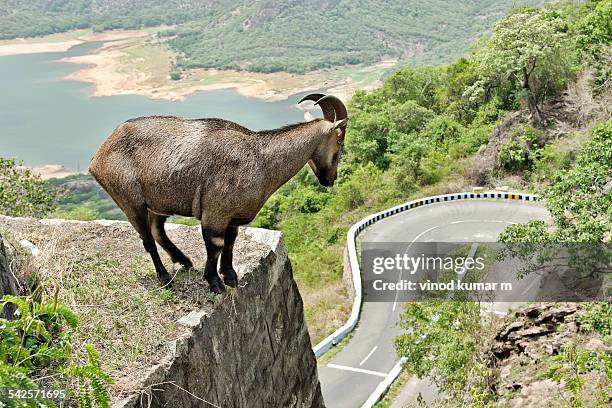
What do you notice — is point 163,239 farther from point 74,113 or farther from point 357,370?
point 74,113

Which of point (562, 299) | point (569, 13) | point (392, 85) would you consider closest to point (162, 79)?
point (392, 85)

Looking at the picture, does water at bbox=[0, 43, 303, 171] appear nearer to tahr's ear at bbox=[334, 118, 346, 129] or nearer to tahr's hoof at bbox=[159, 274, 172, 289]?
tahr's hoof at bbox=[159, 274, 172, 289]

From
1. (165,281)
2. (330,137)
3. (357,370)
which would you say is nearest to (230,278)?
(165,281)

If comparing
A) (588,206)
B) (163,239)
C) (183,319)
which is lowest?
(588,206)

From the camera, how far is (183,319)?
6586mm

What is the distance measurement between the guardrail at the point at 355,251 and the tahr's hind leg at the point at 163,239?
29.6 ft

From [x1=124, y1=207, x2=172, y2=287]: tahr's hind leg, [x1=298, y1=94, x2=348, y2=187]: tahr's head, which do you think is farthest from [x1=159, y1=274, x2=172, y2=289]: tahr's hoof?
[x1=298, y1=94, x2=348, y2=187]: tahr's head

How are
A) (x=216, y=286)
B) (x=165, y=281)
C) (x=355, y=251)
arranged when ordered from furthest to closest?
(x=355, y=251), (x=165, y=281), (x=216, y=286)

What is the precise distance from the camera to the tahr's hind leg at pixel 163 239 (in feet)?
23.6

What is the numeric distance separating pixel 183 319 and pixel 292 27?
12437 cm

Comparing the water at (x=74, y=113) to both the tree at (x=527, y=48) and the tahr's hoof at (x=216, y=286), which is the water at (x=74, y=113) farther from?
the tahr's hoof at (x=216, y=286)

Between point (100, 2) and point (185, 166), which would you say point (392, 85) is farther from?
point (100, 2)

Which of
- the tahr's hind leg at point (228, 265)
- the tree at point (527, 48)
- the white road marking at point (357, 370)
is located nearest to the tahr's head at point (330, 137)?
the tahr's hind leg at point (228, 265)

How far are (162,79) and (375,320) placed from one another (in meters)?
86.0
